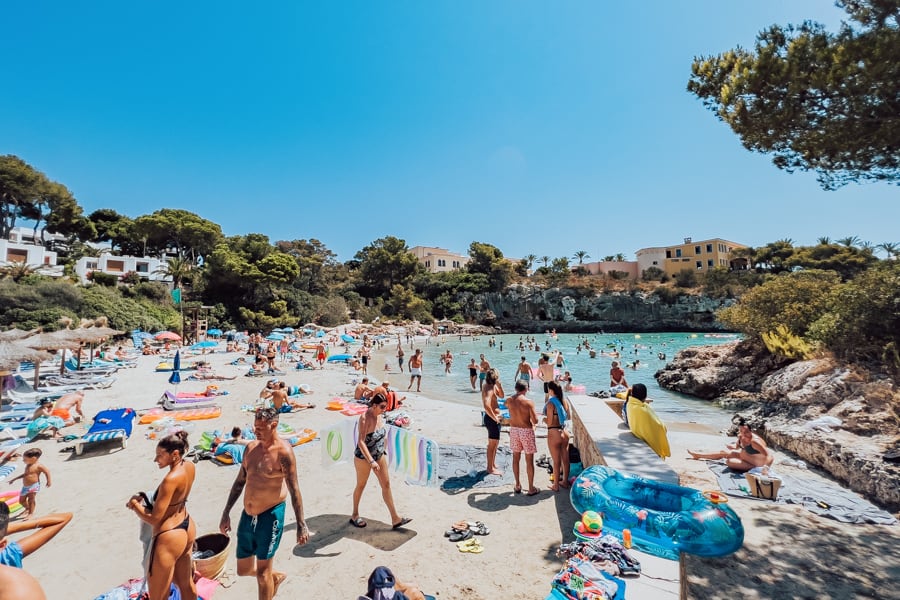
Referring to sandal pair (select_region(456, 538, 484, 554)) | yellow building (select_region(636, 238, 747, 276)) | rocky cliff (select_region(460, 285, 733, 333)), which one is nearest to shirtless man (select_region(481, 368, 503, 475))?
sandal pair (select_region(456, 538, 484, 554))

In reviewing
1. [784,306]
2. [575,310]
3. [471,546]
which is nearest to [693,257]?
[575,310]

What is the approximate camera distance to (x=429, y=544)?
3932 mm

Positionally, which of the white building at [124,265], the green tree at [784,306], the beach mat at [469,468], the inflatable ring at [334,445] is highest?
the white building at [124,265]

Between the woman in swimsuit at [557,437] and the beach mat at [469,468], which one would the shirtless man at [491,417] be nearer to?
the beach mat at [469,468]

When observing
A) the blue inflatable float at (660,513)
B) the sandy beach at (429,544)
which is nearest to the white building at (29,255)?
the sandy beach at (429,544)

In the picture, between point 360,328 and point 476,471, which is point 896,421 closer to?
point 476,471

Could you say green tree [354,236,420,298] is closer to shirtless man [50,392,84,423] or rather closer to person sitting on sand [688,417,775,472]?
shirtless man [50,392,84,423]

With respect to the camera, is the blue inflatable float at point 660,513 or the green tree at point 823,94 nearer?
the blue inflatable float at point 660,513

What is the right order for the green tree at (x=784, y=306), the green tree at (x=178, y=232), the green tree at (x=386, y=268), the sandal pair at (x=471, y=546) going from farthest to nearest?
the green tree at (x=386, y=268), the green tree at (x=178, y=232), the green tree at (x=784, y=306), the sandal pair at (x=471, y=546)

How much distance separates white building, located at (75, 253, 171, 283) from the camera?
40.1m

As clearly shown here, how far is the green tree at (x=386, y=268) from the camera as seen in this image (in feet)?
179

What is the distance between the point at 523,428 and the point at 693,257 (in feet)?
242

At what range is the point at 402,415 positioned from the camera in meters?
9.05

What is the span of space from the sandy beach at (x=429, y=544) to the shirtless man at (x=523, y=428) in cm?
26
